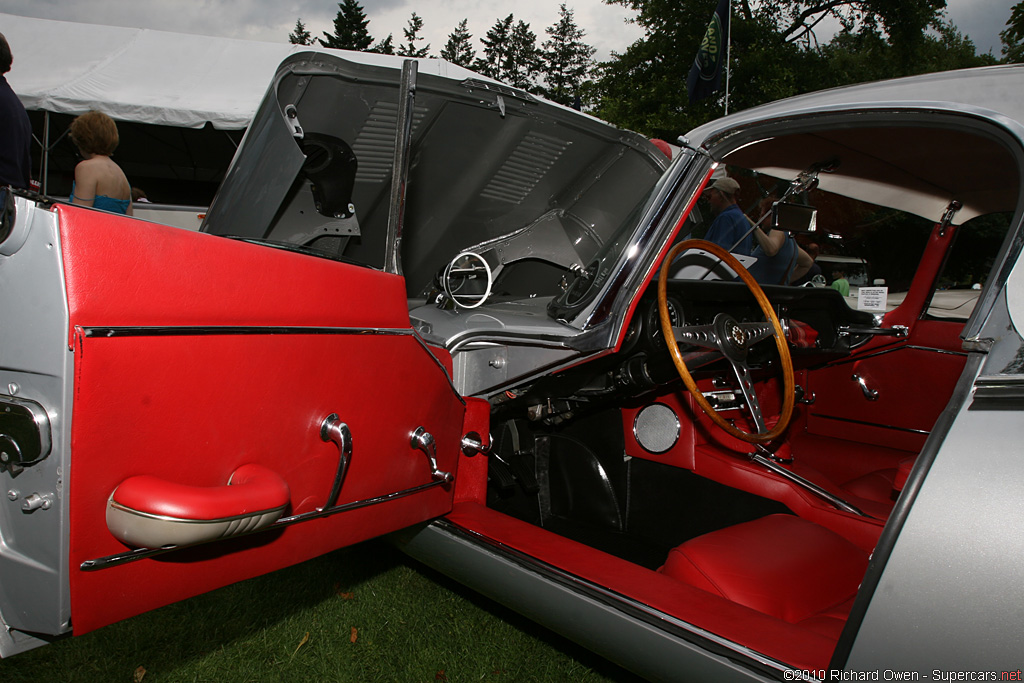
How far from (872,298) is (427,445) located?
2.26m

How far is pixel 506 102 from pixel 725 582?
5.68ft

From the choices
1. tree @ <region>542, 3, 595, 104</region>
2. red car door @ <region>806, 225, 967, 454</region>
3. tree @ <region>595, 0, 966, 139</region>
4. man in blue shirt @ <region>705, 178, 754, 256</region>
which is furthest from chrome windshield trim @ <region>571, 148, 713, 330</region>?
tree @ <region>542, 3, 595, 104</region>

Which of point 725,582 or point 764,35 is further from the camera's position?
point 764,35

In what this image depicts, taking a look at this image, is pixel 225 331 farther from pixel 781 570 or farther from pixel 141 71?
pixel 141 71

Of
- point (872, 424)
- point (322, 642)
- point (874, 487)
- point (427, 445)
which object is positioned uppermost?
point (427, 445)

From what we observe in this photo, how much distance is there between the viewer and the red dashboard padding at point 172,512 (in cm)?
Result: 108

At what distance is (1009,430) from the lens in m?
1.05

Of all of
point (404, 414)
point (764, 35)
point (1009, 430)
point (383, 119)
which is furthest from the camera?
point (764, 35)

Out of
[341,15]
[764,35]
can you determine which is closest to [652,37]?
[764,35]

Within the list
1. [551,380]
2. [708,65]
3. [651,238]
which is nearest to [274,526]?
[551,380]

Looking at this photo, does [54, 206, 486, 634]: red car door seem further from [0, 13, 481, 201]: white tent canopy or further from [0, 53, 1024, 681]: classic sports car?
[0, 13, 481, 201]: white tent canopy

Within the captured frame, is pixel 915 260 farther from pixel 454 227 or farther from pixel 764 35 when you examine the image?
pixel 764 35

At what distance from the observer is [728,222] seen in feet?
7.45

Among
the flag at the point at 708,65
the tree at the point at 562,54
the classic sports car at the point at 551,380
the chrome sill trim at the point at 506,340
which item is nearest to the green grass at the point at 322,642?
the classic sports car at the point at 551,380
